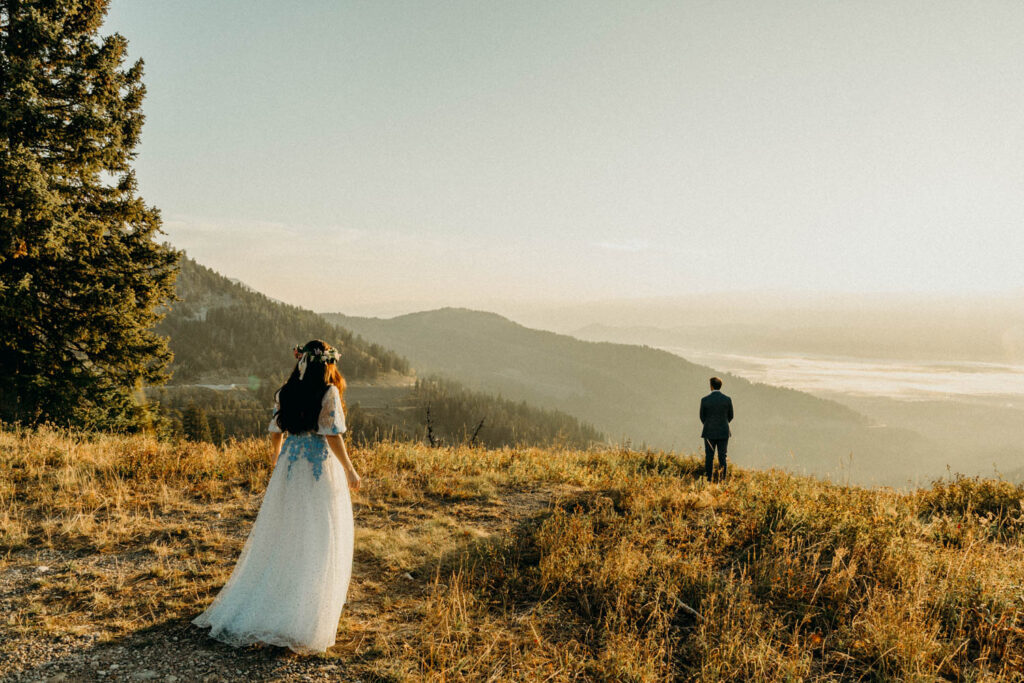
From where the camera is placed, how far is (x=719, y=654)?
4.54 metres

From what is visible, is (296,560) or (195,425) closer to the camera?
(296,560)

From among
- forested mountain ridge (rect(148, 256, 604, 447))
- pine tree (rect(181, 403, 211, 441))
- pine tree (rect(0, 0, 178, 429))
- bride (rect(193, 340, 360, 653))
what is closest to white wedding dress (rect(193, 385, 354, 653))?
bride (rect(193, 340, 360, 653))

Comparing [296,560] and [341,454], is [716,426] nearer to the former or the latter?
[341,454]

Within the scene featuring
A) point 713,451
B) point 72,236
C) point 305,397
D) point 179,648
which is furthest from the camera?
point 72,236

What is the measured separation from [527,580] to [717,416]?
7631 mm

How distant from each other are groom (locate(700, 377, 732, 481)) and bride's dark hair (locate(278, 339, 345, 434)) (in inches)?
372

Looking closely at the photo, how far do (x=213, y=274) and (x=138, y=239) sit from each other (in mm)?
199325

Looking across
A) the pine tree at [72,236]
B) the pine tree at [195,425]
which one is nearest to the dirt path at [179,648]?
the pine tree at [72,236]

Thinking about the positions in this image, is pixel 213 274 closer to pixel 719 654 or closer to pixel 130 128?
pixel 130 128

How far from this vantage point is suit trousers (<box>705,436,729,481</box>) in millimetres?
11836

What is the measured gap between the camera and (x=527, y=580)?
19.6 ft

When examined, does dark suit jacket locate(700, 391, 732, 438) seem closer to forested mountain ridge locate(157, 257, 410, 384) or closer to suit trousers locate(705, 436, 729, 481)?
suit trousers locate(705, 436, 729, 481)

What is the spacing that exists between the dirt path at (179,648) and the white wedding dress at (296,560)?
6.3 inches

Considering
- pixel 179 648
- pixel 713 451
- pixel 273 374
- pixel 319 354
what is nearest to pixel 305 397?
pixel 319 354
